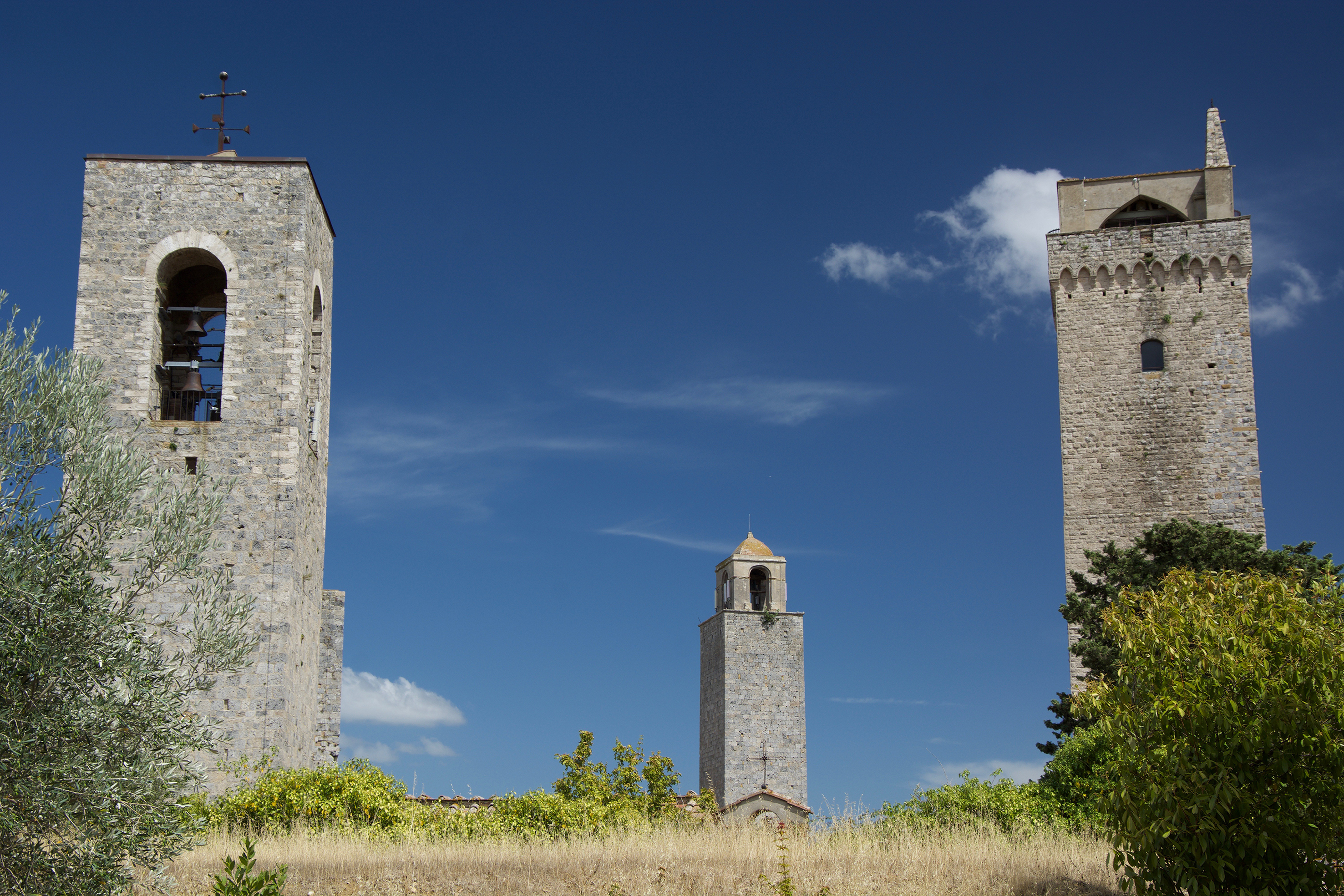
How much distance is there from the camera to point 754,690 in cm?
3406

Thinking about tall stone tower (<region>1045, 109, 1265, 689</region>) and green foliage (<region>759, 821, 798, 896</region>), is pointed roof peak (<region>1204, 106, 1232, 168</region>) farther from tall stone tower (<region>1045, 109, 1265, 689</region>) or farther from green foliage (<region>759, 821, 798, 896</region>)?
green foliage (<region>759, 821, 798, 896</region>)

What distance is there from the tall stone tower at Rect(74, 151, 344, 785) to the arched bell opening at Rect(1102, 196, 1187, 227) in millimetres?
22388

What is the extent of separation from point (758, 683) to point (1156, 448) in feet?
39.8

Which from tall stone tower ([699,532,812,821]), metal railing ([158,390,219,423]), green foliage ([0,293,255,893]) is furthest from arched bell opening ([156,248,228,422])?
tall stone tower ([699,532,812,821])

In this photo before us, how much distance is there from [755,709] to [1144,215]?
16769mm

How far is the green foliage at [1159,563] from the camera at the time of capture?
21609 millimetres

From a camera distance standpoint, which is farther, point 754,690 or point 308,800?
point 754,690

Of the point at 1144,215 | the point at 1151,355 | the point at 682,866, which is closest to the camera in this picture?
the point at 682,866

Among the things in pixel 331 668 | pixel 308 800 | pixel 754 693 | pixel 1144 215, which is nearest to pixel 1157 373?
pixel 1144 215

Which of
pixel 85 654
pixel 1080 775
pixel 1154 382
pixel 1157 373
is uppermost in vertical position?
pixel 1157 373

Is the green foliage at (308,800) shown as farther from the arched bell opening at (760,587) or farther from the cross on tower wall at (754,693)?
the arched bell opening at (760,587)

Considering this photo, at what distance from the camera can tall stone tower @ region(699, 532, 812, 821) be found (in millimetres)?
33219

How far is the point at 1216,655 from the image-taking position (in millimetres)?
9812

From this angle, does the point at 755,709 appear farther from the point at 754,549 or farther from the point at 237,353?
the point at 237,353
